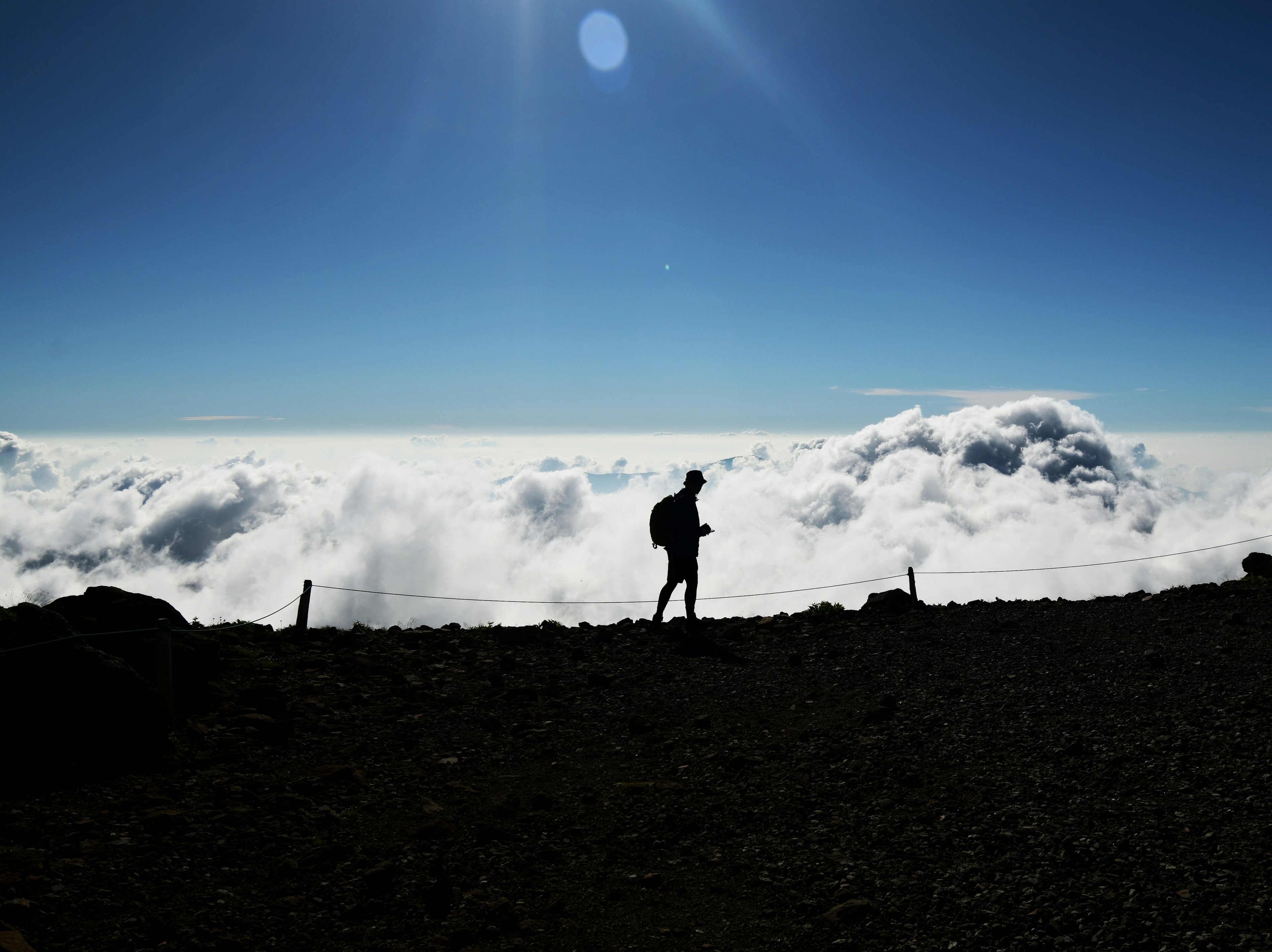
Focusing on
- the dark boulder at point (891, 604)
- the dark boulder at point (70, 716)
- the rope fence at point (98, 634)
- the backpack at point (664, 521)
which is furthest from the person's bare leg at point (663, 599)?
the dark boulder at point (70, 716)

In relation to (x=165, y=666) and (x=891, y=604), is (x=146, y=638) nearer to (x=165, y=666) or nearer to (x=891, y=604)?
(x=165, y=666)

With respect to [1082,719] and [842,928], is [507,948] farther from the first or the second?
[1082,719]

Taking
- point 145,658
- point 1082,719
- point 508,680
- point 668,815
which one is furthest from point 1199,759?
point 145,658

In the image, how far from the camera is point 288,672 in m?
10.4

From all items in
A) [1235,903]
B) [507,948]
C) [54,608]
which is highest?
[54,608]

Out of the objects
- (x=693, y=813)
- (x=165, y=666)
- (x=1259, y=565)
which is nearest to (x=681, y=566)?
(x=693, y=813)

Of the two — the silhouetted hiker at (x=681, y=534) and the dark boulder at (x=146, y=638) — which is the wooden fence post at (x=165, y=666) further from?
the silhouetted hiker at (x=681, y=534)

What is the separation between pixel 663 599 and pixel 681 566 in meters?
0.84

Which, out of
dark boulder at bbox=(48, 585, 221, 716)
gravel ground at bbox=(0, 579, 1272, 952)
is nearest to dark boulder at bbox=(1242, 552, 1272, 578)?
gravel ground at bbox=(0, 579, 1272, 952)

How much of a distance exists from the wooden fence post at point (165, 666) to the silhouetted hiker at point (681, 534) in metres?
7.72

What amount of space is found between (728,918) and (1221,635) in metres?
10.2

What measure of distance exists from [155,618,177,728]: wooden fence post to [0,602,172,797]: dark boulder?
2.28ft

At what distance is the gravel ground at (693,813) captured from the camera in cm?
455

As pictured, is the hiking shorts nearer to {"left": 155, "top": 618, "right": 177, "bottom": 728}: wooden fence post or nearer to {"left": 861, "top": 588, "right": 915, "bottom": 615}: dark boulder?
{"left": 861, "top": 588, "right": 915, "bottom": 615}: dark boulder
